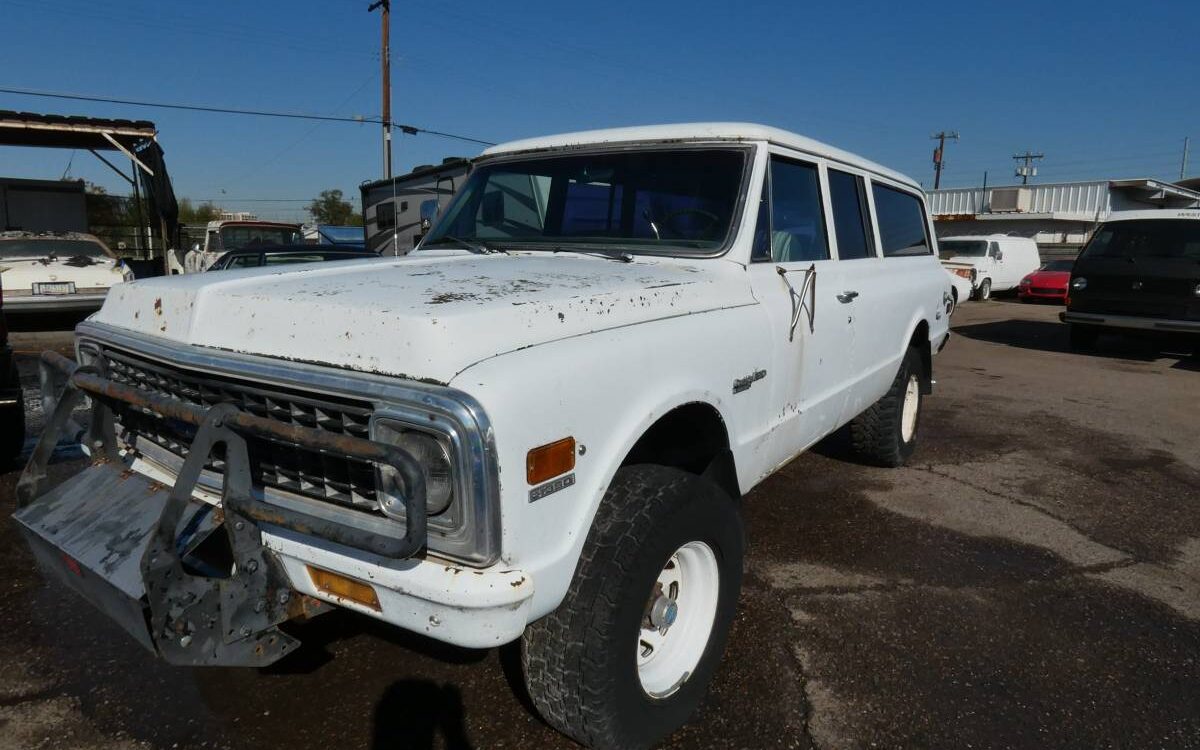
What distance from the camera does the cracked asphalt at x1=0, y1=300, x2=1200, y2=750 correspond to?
2369mm

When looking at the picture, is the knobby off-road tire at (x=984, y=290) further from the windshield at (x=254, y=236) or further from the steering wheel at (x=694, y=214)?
the steering wheel at (x=694, y=214)

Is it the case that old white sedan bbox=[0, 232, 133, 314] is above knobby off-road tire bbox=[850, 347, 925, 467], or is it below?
above

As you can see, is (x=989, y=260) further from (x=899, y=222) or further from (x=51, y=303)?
(x=51, y=303)

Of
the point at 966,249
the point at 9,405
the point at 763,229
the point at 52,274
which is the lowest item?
the point at 9,405

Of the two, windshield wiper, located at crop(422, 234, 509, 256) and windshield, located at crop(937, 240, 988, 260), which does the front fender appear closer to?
windshield wiper, located at crop(422, 234, 509, 256)

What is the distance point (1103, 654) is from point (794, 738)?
4.62 feet

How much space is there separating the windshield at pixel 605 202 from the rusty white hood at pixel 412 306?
268 mm

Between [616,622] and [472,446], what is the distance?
2.24 ft

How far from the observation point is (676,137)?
3189 millimetres

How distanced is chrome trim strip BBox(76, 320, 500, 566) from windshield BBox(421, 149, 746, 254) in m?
1.53

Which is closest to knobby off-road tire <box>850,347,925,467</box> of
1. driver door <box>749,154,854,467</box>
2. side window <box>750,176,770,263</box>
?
driver door <box>749,154,854,467</box>

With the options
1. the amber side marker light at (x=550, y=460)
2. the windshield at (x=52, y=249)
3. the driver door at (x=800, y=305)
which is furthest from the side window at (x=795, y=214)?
the windshield at (x=52, y=249)

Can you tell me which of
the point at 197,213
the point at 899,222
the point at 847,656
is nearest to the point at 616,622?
the point at 847,656

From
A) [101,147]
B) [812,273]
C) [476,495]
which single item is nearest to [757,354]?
[812,273]
